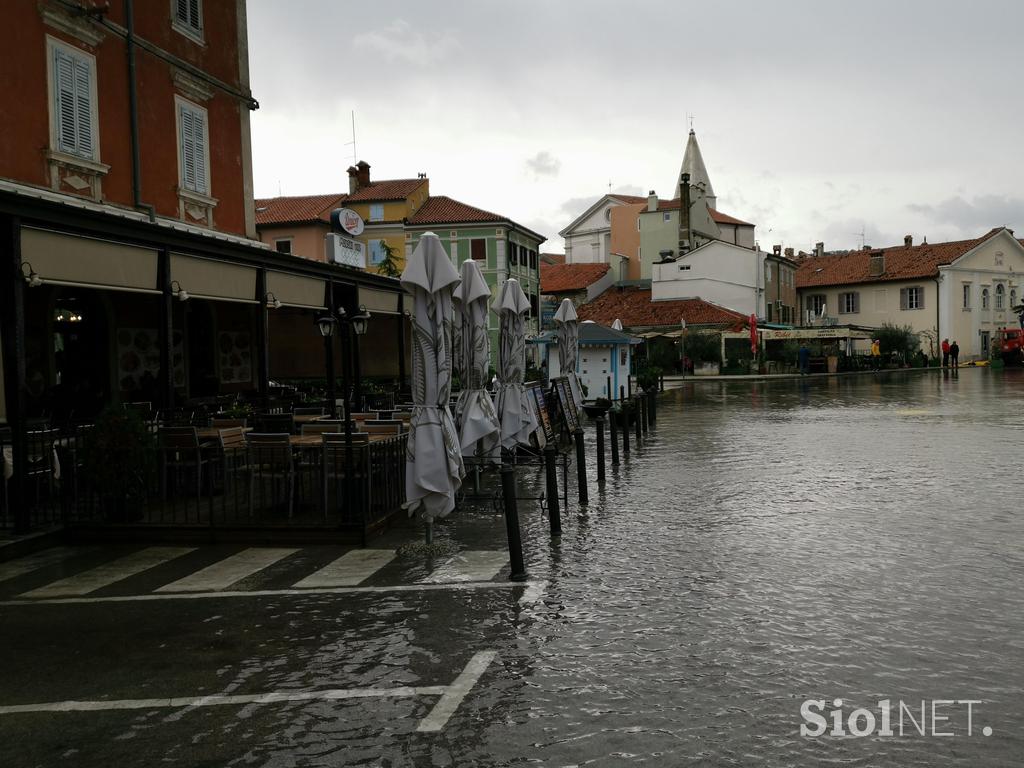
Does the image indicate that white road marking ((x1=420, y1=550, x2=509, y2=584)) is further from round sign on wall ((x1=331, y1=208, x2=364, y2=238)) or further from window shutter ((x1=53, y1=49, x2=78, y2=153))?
round sign on wall ((x1=331, y1=208, x2=364, y2=238))

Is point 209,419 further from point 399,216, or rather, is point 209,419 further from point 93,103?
point 399,216

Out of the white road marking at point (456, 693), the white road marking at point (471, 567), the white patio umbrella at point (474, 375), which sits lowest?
the white road marking at point (456, 693)

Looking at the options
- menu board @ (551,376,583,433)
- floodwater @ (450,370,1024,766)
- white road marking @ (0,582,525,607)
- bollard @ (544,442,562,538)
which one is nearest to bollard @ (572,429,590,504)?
floodwater @ (450,370,1024,766)

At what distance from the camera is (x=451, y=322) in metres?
9.28

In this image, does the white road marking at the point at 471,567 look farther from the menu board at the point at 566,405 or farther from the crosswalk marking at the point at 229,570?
the menu board at the point at 566,405

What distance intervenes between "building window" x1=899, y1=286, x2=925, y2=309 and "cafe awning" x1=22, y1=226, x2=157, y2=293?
61.7m

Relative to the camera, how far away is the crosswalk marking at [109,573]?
24.3ft

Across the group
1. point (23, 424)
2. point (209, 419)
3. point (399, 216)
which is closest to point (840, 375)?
point (399, 216)

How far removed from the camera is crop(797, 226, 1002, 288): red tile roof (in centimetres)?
6344

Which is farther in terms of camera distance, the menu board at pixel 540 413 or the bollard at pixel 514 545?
the menu board at pixel 540 413

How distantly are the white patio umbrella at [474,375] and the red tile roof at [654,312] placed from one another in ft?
139

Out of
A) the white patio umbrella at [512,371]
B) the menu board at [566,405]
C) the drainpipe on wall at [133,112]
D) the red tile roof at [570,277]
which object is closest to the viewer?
the white patio umbrella at [512,371]

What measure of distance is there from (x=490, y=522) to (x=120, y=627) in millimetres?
4467

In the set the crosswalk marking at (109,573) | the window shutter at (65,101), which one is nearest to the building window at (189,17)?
the window shutter at (65,101)
